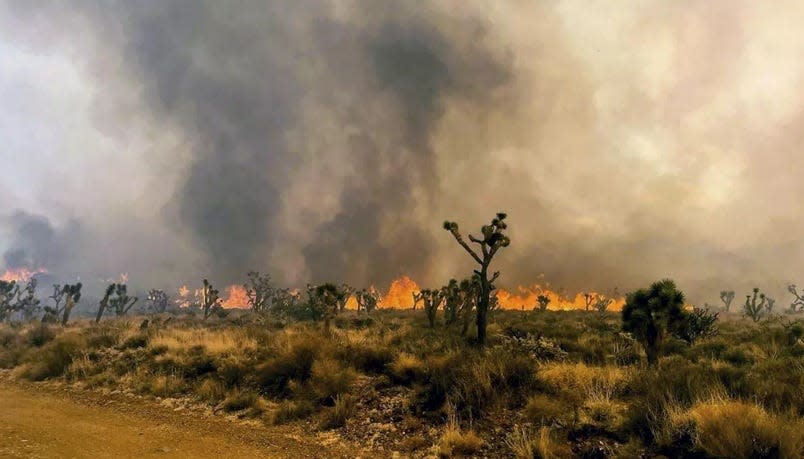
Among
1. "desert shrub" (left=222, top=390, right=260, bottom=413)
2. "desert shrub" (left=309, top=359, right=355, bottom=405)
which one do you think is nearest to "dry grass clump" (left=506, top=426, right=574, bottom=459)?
"desert shrub" (left=309, top=359, right=355, bottom=405)

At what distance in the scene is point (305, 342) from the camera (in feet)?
45.6

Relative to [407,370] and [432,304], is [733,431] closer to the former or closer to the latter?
[407,370]

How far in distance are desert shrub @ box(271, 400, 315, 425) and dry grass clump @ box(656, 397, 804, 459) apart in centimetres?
797

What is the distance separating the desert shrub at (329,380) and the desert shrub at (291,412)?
0.49 metres

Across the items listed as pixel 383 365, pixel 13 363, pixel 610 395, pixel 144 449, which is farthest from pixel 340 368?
pixel 13 363

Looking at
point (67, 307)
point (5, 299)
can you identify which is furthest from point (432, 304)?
point (5, 299)

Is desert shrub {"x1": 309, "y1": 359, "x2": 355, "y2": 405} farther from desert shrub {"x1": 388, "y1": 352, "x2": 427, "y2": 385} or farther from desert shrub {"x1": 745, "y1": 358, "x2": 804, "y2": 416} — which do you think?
desert shrub {"x1": 745, "y1": 358, "x2": 804, "y2": 416}

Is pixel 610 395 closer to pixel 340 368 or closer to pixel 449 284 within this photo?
pixel 340 368

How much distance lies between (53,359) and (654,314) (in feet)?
82.1

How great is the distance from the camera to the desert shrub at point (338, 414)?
1004 cm

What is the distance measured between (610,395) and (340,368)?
755cm

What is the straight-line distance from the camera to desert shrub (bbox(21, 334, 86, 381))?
654 inches

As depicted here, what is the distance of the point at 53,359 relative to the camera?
56.9ft

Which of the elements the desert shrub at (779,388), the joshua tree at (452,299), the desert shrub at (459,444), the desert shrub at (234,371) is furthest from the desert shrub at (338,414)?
the joshua tree at (452,299)
